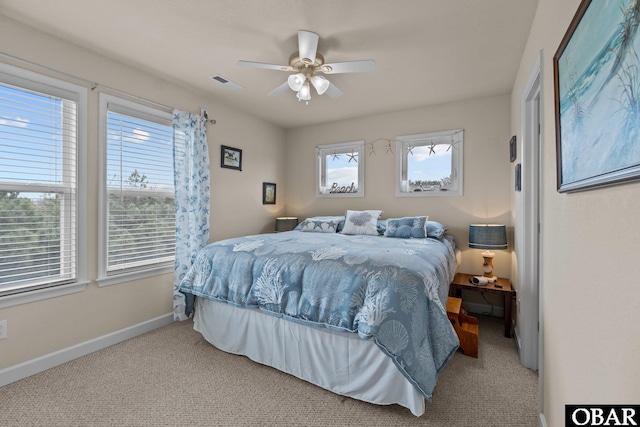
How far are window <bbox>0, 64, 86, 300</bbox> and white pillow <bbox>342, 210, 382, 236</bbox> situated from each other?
104 inches

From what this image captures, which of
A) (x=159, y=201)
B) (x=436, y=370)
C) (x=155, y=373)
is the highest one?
(x=159, y=201)

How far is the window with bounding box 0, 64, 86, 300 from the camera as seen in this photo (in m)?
2.09

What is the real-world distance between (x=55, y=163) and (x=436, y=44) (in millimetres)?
3149

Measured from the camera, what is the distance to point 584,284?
1.05m

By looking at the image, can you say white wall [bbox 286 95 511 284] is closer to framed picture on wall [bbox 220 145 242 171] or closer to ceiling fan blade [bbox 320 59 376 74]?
framed picture on wall [bbox 220 145 242 171]

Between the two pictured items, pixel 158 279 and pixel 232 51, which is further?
pixel 158 279

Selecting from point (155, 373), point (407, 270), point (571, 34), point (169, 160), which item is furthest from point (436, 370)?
point (169, 160)

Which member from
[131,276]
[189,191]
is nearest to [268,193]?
[189,191]

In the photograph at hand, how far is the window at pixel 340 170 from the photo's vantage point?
4344 mm

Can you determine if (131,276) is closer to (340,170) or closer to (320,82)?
(320,82)

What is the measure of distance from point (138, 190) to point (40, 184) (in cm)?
73

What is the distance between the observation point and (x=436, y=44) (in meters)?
2.37

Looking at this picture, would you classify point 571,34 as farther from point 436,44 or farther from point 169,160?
point 169,160

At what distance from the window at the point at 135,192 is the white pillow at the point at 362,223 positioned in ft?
6.65
